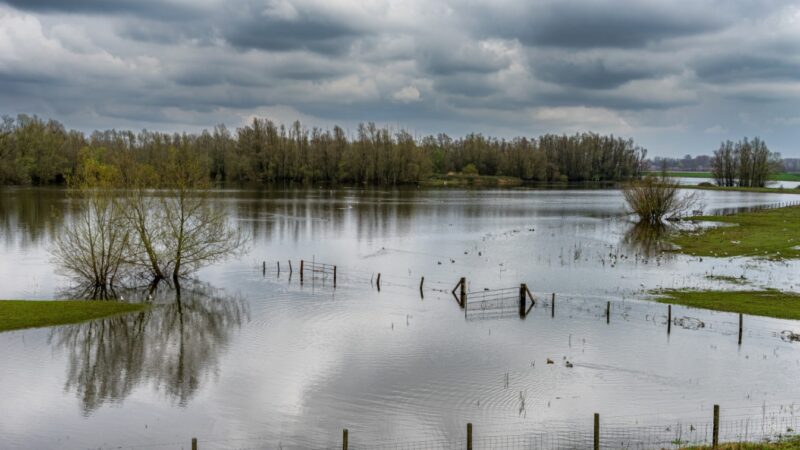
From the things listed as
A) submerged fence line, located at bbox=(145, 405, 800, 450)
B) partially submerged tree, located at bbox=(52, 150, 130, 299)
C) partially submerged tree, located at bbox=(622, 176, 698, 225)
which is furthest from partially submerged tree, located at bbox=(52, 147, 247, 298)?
partially submerged tree, located at bbox=(622, 176, 698, 225)

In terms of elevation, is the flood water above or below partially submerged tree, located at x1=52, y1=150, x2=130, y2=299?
below

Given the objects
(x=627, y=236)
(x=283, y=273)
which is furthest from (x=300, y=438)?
(x=627, y=236)

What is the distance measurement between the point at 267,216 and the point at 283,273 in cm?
4482

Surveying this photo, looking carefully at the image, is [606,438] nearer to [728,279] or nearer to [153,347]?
[153,347]

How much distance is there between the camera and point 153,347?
117 feet

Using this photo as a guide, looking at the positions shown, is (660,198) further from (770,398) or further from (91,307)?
→ (91,307)

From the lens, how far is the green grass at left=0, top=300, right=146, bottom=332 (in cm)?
3819

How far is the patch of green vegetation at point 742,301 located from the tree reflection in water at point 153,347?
30.7 m

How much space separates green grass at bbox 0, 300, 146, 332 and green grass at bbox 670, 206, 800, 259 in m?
55.7

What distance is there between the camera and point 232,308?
4431cm

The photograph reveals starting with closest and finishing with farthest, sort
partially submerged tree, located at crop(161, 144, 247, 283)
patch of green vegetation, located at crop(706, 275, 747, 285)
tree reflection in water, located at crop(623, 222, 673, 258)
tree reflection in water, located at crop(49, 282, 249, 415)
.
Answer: tree reflection in water, located at crop(49, 282, 249, 415) → patch of green vegetation, located at crop(706, 275, 747, 285) → partially submerged tree, located at crop(161, 144, 247, 283) → tree reflection in water, located at crop(623, 222, 673, 258)

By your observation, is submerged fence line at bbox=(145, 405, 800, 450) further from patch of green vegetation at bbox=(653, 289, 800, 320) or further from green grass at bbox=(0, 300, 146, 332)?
green grass at bbox=(0, 300, 146, 332)

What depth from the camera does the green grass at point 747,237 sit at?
219 feet

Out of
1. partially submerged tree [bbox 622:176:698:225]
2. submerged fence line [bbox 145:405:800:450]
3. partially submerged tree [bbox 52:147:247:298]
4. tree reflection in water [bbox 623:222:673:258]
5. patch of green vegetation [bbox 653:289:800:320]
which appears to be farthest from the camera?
partially submerged tree [bbox 622:176:698:225]
